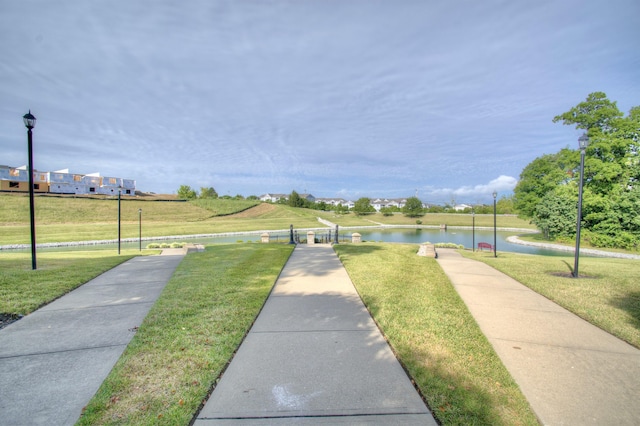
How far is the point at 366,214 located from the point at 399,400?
278ft

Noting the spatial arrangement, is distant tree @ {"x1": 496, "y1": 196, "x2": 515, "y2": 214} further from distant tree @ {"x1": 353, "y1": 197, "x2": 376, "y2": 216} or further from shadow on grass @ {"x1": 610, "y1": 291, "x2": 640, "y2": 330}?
shadow on grass @ {"x1": 610, "y1": 291, "x2": 640, "y2": 330}

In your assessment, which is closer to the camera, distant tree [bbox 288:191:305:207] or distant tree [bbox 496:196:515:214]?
distant tree [bbox 496:196:515:214]

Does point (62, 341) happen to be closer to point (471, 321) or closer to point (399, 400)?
point (399, 400)

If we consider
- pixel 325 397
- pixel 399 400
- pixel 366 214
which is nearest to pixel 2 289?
pixel 325 397

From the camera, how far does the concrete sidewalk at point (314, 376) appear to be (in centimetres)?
262

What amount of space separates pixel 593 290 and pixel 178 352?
27.6 ft

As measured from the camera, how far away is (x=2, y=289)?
6102mm

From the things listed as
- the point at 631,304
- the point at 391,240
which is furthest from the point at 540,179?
the point at 631,304

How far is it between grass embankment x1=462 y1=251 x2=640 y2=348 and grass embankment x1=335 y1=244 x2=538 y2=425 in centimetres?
203

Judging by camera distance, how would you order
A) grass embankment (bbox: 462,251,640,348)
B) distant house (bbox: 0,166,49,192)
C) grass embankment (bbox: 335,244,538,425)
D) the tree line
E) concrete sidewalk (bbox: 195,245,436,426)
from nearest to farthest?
1. concrete sidewalk (bbox: 195,245,436,426)
2. grass embankment (bbox: 335,244,538,425)
3. grass embankment (bbox: 462,251,640,348)
4. the tree line
5. distant house (bbox: 0,166,49,192)

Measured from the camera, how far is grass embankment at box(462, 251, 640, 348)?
16.5 ft

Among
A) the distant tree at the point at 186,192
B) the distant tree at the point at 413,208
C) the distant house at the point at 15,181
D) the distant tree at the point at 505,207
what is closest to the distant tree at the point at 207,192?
the distant tree at the point at 186,192

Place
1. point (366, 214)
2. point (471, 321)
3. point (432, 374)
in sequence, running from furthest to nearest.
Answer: point (366, 214)
point (471, 321)
point (432, 374)

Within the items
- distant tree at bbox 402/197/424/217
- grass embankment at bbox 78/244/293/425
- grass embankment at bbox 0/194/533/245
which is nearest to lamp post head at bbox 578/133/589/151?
grass embankment at bbox 78/244/293/425
